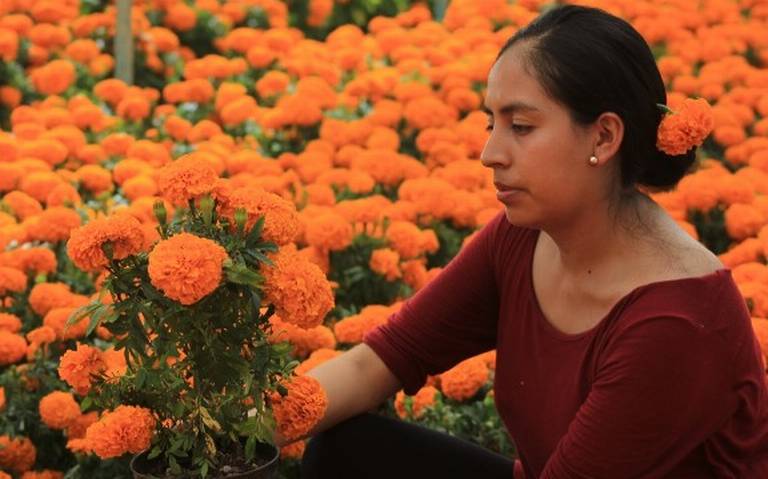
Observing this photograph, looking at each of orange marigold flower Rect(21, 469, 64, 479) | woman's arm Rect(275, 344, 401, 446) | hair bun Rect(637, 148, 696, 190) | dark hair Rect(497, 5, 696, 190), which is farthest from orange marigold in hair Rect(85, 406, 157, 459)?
orange marigold flower Rect(21, 469, 64, 479)

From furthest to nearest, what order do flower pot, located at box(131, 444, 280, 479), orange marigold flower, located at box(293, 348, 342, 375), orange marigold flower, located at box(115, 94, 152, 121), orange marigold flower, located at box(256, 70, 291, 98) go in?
orange marigold flower, located at box(256, 70, 291, 98) < orange marigold flower, located at box(115, 94, 152, 121) < orange marigold flower, located at box(293, 348, 342, 375) < flower pot, located at box(131, 444, 280, 479)

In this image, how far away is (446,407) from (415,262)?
84 centimetres

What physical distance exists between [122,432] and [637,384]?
2.96 ft

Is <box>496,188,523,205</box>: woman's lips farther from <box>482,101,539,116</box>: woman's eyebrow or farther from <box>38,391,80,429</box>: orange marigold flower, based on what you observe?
<box>38,391,80,429</box>: orange marigold flower

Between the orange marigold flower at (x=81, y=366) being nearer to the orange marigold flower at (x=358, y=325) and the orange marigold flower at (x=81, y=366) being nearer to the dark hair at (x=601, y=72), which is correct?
the dark hair at (x=601, y=72)

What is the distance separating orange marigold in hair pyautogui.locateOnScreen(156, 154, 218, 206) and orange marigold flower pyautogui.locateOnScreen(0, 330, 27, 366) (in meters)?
1.48

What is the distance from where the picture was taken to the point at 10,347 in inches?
143

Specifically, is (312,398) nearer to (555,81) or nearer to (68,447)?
(555,81)

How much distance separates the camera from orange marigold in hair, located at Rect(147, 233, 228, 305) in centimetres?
213

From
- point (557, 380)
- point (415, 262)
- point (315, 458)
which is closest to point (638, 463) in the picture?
point (557, 380)

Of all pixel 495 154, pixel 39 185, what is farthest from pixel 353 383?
pixel 39 185

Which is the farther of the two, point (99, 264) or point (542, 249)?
point (542, 249)

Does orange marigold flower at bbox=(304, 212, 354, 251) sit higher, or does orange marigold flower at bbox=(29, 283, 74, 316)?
orange marigold flower at bbox=(304, 212, 354, 251)

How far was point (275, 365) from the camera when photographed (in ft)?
7.74
